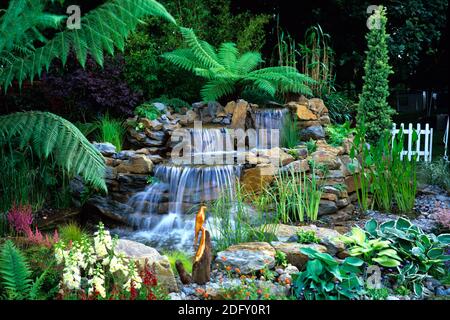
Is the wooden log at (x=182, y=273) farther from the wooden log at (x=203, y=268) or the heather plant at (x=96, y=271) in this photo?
the heather plant at (x=96, y=271)

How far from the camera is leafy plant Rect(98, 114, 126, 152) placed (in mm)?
6539

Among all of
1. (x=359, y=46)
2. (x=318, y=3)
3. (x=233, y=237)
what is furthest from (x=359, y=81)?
(x=233, y=237)

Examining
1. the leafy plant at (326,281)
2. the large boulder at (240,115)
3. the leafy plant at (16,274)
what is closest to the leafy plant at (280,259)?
the leafy plant at (326,281)

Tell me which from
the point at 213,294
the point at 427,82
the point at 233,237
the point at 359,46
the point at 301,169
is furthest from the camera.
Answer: the point at 427,82

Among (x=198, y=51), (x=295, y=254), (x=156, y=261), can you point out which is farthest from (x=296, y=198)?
(x=198, y=51)

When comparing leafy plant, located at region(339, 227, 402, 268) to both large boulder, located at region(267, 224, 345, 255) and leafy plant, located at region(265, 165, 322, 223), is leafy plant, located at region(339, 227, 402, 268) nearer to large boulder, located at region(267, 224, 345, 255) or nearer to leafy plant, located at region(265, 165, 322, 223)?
large boulder, located at region(267, 224, 345, 255)

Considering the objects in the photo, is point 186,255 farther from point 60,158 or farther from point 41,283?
point 41,283

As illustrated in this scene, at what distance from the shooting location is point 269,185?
18.5ft

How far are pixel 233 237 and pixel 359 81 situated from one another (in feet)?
21.5

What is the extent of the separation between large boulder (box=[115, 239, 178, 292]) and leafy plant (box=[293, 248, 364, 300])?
2.67ft

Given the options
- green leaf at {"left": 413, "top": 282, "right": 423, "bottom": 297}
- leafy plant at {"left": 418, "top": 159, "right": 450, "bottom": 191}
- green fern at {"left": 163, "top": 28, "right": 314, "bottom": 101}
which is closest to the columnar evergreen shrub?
leafy plant at {"left": 418, "top": 159, "right": 450, "bottom": 191}

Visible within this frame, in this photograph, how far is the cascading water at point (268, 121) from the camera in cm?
711

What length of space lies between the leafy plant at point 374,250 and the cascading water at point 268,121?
3.33 metres

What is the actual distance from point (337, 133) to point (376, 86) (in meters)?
0.84
